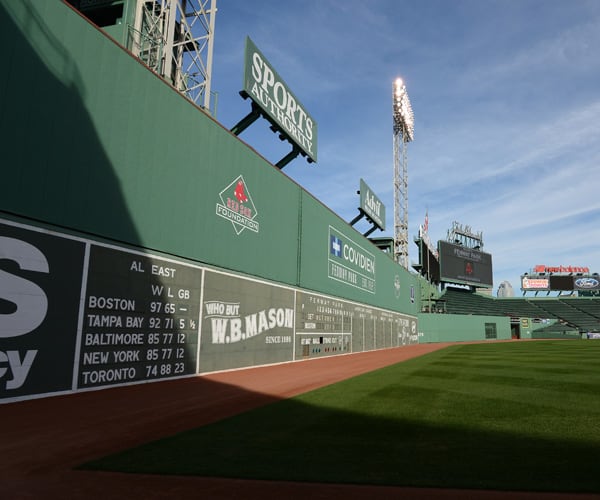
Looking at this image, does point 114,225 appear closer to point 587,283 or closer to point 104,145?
point 104,145

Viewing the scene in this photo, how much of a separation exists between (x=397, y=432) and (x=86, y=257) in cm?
763

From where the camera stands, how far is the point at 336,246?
25422mm

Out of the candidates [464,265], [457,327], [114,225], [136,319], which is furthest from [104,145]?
[464,265]

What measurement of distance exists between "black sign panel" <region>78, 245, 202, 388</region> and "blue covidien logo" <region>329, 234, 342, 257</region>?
495 inches

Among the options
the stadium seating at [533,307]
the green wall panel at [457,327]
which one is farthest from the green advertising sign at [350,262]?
the stadium seating at [533,307]

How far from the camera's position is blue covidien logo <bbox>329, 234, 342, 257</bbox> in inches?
978

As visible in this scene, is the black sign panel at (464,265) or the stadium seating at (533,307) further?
the black sign panel at (464,265)

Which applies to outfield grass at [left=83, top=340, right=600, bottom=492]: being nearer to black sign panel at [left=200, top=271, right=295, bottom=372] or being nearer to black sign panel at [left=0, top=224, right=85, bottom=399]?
black sign panel at [left=0, top=224, right=85, bottom=399]

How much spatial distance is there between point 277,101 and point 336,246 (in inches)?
356

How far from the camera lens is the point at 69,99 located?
9391mm

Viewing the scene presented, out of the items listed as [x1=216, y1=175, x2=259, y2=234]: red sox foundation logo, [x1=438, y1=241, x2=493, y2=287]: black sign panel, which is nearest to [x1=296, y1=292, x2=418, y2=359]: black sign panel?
[x1=216, y1=175, x2=259, y2=234]: red sox foundation logo

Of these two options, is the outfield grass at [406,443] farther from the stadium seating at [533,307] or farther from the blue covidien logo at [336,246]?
the stadium seating at [533,307]

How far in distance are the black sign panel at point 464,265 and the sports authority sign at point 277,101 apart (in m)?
45.5

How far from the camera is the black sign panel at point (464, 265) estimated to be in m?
→ 64.9
